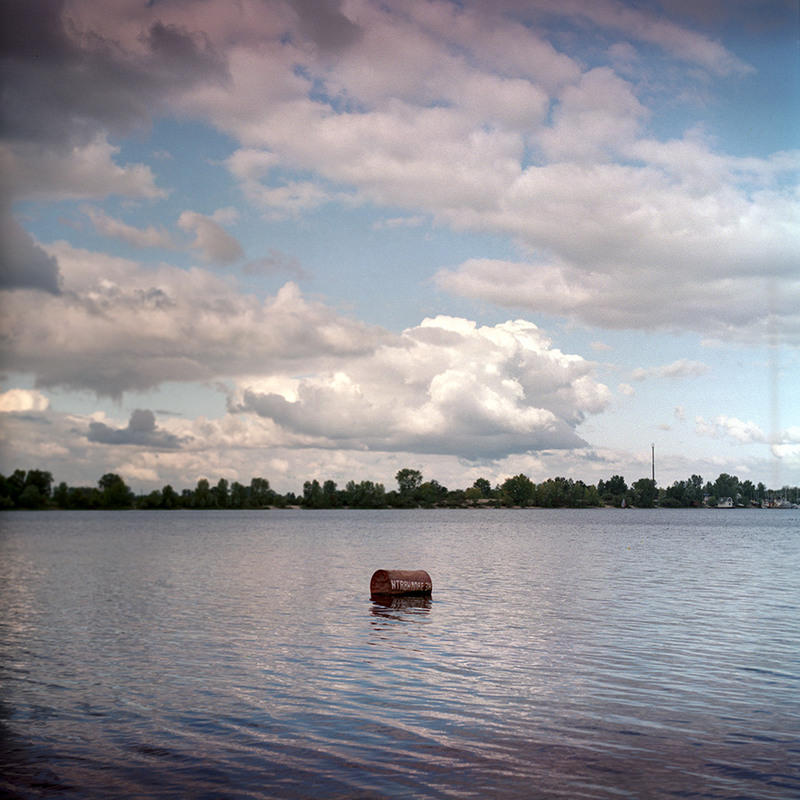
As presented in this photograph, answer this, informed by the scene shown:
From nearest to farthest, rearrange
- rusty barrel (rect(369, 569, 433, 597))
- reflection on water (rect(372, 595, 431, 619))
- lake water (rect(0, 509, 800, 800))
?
lake water (rect(0, 509, 800, 800)) < reflection on water (rect(372, 595, 431, 619)) < rusty barrel (rect(369, 569, 433, 597))

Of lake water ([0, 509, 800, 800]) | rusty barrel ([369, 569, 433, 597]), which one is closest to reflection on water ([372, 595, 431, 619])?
rusty barrel ([369, 569, 433, 597])

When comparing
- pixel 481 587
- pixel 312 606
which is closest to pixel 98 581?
pixel 312 606

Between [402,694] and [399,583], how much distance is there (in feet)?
58.7

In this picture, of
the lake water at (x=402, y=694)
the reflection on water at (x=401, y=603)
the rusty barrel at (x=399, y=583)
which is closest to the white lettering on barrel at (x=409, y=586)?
the rusty barrel at (x=399, y=583)

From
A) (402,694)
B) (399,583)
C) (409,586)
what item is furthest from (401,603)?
(402,694)

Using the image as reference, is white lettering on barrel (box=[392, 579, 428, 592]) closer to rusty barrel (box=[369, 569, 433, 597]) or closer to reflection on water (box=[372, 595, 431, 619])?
rusty barrel (box=[369, 569, 433, 597])

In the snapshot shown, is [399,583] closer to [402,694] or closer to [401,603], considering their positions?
[401,603]

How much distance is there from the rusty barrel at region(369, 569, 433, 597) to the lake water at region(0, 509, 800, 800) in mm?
1100

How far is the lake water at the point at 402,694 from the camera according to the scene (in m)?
11.9

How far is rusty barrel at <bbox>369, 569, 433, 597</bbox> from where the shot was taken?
3497cm

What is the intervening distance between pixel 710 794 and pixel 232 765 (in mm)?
7762

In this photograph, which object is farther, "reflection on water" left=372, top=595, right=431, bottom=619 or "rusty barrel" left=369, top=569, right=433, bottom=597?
"rusty barrel" left=369, top=569, right=433, bottom=597

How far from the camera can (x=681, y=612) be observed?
3109 cm

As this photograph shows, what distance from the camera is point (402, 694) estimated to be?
1725 centimetres
